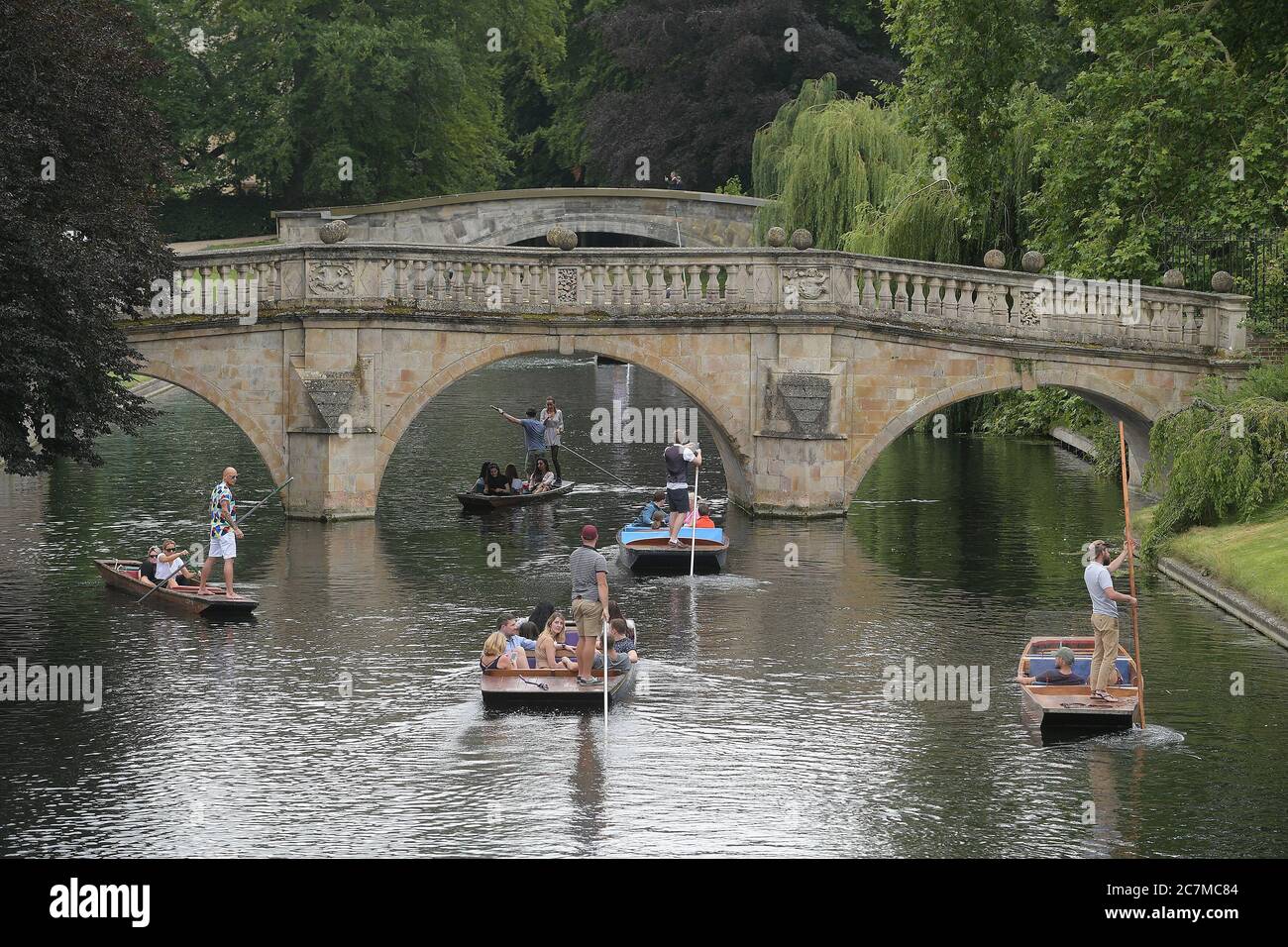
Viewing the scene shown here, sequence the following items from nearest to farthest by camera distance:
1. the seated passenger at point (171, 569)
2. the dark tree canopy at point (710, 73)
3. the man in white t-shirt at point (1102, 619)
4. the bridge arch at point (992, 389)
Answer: the man in white t-shirt at point (1102, 619)
the seated passenger at point (171, 569)
the bridge arch at point (992, 389)
the dark tree canopy at point (710, 73)

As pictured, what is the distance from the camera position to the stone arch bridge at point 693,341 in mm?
32156

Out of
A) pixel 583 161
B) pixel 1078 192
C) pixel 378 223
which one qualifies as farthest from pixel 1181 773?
pixel 583 161

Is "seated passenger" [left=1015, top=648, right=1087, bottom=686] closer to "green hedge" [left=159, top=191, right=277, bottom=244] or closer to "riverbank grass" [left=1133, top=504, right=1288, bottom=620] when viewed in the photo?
"riverbank grass" [left=1133, top=504, right=1288, bottom=620]

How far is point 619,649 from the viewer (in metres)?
20.9

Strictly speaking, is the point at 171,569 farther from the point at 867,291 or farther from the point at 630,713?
the point at 867,291

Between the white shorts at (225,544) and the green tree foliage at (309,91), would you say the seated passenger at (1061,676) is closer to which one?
the white shorts at (225,544)

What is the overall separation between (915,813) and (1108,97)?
21483 millimetres

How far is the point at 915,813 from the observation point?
1678 centimetres

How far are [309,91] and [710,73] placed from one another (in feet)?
42.7

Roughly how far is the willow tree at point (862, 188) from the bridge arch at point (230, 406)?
14.8m

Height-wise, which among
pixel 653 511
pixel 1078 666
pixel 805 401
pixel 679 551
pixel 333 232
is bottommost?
pixel 1078 666

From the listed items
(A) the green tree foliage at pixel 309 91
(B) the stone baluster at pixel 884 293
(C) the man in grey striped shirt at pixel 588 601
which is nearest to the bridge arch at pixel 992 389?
(B) the stone baluster at pixel 884 293

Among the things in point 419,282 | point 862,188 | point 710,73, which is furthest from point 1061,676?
point 710,73

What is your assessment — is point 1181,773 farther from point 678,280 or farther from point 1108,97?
point 1108,97
